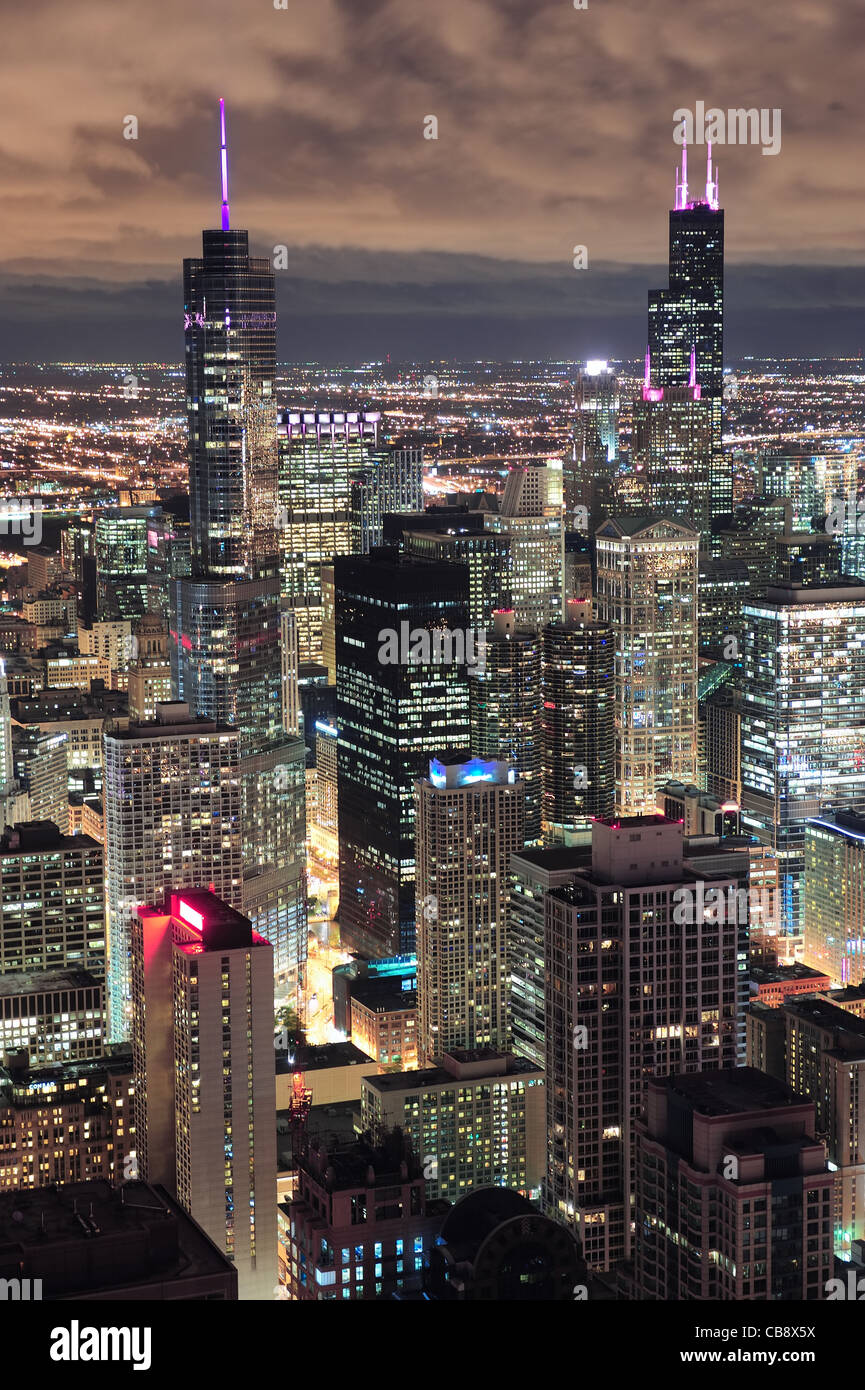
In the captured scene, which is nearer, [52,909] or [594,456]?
[52,909]

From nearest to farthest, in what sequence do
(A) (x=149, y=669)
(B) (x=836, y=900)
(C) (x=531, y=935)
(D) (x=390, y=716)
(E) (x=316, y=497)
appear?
(C) (x=531, y=935)
(B) (x=836, y=900)
(D) (x=390, y=716)
(A) (x=149, y=669)
(E) (x=316, y=497)

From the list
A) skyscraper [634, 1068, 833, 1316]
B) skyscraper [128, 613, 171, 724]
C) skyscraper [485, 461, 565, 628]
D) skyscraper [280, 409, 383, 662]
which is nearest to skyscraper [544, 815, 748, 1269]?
skyscraper [634, 1068, 833, 1316]

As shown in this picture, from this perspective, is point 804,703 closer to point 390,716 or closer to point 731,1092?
point 390,716

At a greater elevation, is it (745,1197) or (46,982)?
(745,1197)

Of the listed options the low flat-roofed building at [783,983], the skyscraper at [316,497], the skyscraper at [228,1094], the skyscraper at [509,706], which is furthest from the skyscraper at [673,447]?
the skyscraper at [228,1094]

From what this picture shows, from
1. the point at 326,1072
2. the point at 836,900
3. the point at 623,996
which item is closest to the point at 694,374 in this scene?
the point at 836,900

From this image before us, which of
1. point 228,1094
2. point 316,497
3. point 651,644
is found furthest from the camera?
point 316,497
